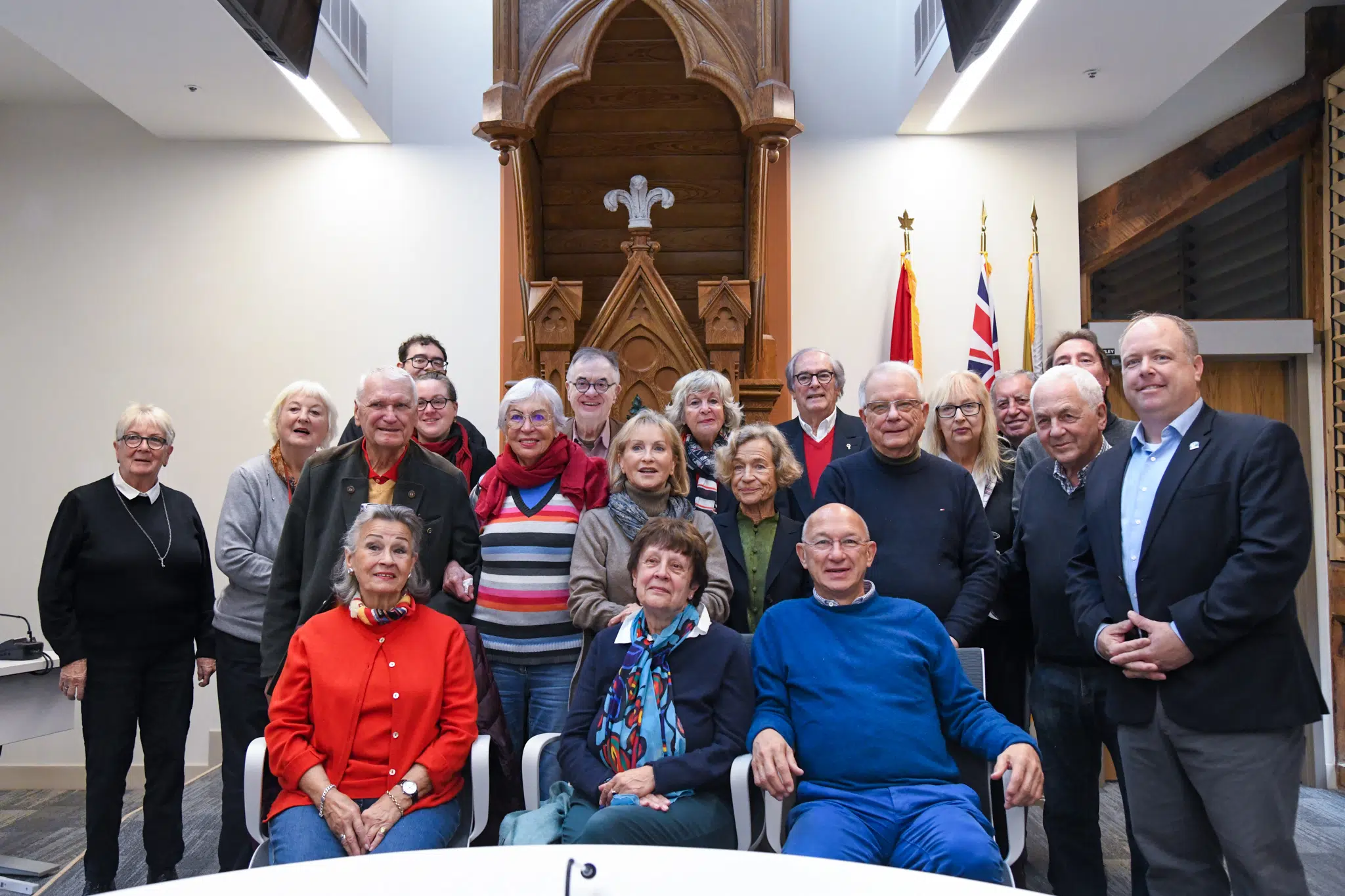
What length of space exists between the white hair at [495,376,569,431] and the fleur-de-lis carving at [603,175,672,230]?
6.55ft

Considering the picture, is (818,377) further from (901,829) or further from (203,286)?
(203,286)

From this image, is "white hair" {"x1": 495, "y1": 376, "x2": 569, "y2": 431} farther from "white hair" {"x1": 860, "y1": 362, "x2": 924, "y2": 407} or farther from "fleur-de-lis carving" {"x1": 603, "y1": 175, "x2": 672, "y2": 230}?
"fleur-de-lis carving" {"x1": 603, "y1": 175, "x2": 672, "y2": 230}

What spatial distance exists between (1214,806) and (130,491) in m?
3.33

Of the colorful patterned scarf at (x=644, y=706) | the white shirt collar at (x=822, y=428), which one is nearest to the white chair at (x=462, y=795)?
the colorful patterned scarf at (x=644, y=706)

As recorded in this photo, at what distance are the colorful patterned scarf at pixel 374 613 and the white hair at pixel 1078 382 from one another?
1.73 meters

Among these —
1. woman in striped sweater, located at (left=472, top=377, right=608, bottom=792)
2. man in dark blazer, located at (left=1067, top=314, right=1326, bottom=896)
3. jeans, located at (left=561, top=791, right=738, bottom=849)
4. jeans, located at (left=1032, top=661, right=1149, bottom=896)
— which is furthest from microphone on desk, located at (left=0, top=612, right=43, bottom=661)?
man in dark blazer, located at (left=1067, top=314, right=1326, bottom=896)

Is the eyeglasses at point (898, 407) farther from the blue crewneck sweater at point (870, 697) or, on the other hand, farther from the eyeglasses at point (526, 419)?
the eyeglasses at point (526, 419)

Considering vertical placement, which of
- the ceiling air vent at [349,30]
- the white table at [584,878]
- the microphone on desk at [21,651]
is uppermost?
the ceiling air vent at [349,30]

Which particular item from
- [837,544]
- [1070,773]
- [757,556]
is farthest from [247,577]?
[1070,773]

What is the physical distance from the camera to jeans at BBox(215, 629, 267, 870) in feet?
10.3

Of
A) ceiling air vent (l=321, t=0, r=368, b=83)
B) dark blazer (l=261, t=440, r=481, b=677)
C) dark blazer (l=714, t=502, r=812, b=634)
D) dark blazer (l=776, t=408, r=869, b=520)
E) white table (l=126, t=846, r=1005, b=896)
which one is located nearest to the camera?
white table (l=126, t=846, r=1005, b=896)

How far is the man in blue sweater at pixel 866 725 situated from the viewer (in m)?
2.16

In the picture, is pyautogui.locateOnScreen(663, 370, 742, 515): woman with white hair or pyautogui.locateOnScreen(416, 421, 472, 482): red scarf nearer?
pyautogui.locateOnScreen(663, 370, 742, 515): woman with white hair

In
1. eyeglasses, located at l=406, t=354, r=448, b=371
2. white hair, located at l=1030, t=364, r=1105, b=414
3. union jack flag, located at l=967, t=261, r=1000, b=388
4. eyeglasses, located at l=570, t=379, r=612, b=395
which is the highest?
union jack flag, located at l=967, t=261, r=1000, b=388
